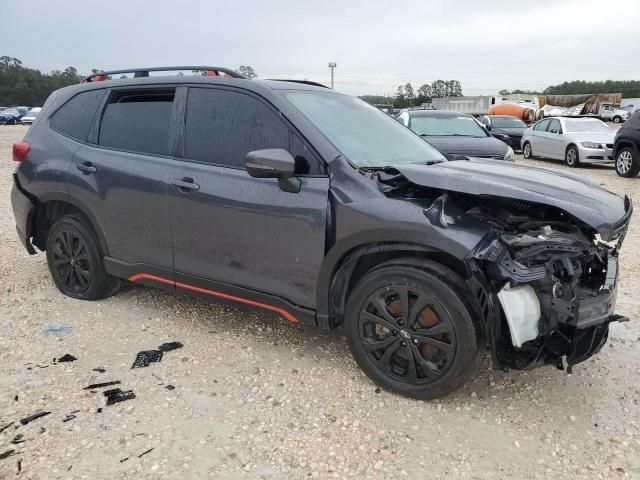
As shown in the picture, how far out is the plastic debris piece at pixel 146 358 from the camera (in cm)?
348

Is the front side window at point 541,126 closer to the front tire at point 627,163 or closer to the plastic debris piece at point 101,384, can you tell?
the front tire at point 627,163

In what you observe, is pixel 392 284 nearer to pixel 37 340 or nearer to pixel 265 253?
pixel 265 253

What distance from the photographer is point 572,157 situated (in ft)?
48.7

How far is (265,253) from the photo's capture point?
11.0 feet

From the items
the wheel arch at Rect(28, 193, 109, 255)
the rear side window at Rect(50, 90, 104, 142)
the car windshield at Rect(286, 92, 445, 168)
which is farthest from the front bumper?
the wheel arch at Rect(28, 193, 109, 255)

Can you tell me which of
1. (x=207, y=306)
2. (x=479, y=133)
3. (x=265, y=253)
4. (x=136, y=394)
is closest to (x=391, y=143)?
(x=265, y=253)

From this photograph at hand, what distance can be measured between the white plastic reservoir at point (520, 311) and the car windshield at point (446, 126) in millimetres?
7777

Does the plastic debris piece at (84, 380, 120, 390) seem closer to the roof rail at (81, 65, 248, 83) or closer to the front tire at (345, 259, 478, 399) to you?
the front tire at (345, 259, 478, 399)

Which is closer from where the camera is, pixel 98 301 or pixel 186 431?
pixel 186 431

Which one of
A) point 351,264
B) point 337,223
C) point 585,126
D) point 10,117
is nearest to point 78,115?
point 337,223

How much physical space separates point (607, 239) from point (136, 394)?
2.65 meters

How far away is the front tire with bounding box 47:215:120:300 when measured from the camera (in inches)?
169

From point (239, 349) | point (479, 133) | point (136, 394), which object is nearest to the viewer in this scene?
point (136, 394)

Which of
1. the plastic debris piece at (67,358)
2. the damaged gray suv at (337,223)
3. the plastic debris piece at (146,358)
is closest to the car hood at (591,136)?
the damaged gray suv at (337,223)
